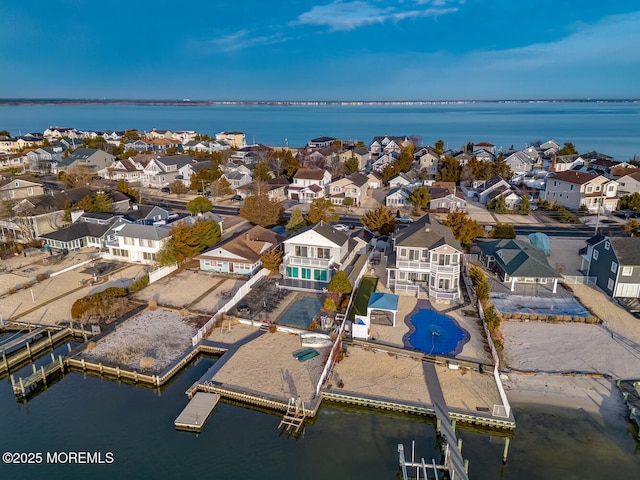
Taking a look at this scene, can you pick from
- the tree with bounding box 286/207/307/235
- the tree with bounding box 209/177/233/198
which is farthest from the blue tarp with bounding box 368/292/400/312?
the tree with bounding box 209/177/233/198

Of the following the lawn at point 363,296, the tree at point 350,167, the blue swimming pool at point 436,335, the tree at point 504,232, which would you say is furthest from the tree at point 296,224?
the tree at point 350,167

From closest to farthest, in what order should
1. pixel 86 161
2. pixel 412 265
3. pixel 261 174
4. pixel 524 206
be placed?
pixel 412 265 < pixel 524 206 < pixel 261 174 < pixel 86 161

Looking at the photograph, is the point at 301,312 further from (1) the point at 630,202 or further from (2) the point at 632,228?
(1) the point at 630,202

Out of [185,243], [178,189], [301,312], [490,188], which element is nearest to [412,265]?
[301,312]

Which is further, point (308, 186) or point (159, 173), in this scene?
point (159, 173)

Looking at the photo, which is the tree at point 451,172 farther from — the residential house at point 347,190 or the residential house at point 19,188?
the residential house at point 19,188

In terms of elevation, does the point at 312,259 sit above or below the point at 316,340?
above

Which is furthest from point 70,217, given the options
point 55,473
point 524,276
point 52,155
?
point 52,155
